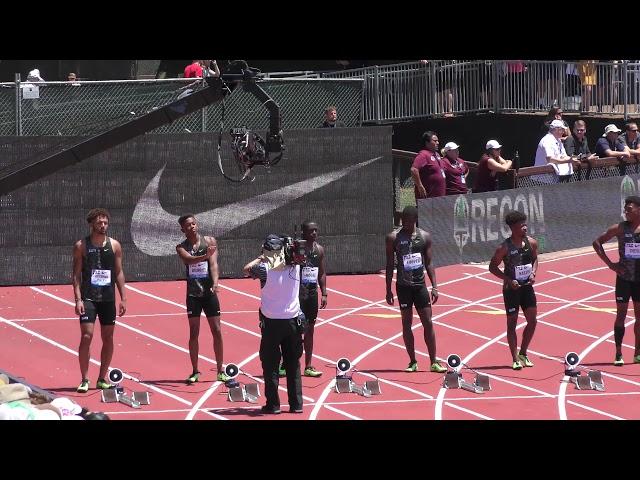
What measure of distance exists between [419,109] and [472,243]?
4.36 m

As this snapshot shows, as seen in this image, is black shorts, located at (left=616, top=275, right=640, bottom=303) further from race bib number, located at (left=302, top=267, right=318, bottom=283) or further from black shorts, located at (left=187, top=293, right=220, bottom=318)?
black shorts, located at (left=187, top=293, right=220, bottom=318)

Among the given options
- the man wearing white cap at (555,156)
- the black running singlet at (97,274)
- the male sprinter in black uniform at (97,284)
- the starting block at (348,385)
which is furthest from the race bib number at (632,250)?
the black running singlet at (97,274)

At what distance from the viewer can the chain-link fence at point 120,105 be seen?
1900 cm

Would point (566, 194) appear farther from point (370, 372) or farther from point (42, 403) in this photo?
point (42, 403)

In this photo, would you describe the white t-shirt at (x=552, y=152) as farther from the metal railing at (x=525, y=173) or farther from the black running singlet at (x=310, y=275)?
the black running singlet at (x=310, y=275)

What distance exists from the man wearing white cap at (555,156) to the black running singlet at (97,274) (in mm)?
8174

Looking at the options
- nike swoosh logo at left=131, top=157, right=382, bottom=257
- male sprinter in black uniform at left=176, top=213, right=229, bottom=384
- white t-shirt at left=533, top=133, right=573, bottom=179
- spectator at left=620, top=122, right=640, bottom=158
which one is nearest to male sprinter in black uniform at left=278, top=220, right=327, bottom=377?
male sprinter in black uniform at left=176, top=213, right=229, bottom=384

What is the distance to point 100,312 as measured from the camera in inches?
571

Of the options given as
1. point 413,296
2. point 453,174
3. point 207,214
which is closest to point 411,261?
point 413,296

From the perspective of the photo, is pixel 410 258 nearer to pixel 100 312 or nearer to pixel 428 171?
pixel 100 312

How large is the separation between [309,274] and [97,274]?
89.1 inches
